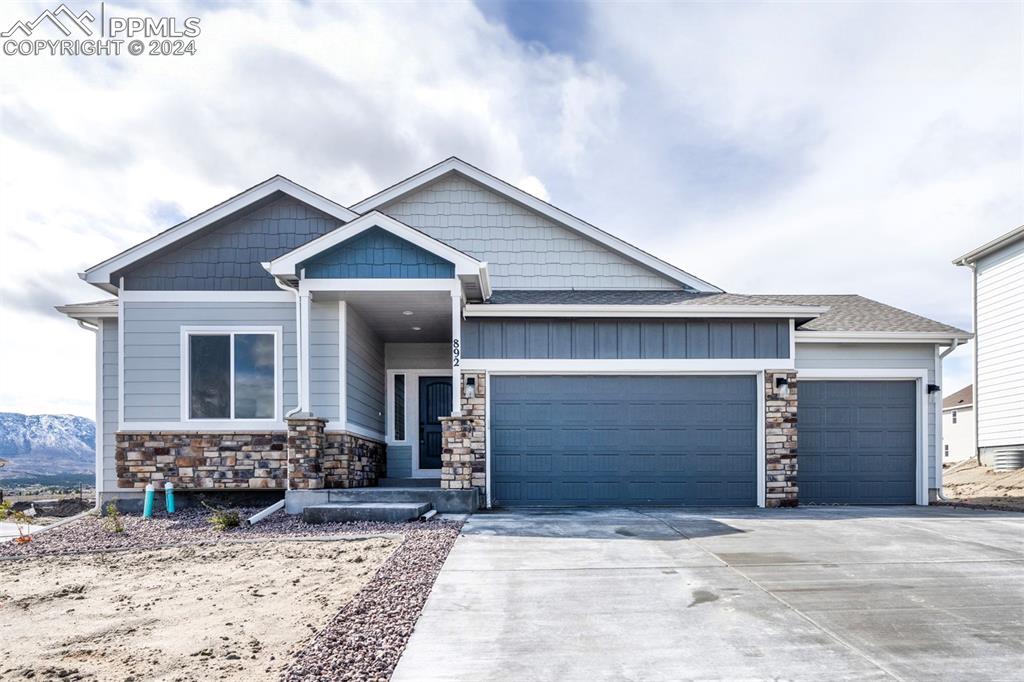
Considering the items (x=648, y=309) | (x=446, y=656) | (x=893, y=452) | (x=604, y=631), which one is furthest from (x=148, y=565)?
(x=893, y=452)

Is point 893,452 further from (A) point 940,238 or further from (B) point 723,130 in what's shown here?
(A) point 940,238

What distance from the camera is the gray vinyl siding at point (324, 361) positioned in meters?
10.7

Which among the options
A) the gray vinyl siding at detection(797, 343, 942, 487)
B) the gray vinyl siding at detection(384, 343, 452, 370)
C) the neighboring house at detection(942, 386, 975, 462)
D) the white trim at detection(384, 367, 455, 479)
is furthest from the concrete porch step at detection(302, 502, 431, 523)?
the neighboring house at detection(942, 386, 975, 462)

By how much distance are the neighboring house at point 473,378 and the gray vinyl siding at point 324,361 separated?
3 cm

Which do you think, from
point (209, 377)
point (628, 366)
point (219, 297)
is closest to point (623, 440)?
point (628, 366)

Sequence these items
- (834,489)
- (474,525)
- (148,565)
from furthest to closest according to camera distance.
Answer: (834,489) → (474,525) → (148,565)

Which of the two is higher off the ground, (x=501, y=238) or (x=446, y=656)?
(x=501, y=238)

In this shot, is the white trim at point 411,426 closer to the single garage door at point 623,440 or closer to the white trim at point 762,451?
the single garage door at point 623,440

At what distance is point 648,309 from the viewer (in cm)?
1091

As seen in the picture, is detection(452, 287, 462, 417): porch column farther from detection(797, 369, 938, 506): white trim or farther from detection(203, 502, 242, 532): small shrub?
detection(797, 369, 938, 506): white trim

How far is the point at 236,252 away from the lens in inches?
442

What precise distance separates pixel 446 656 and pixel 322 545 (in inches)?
154

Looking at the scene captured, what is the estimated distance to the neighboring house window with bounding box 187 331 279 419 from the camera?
35.7 feet

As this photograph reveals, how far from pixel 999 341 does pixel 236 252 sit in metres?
19.1
